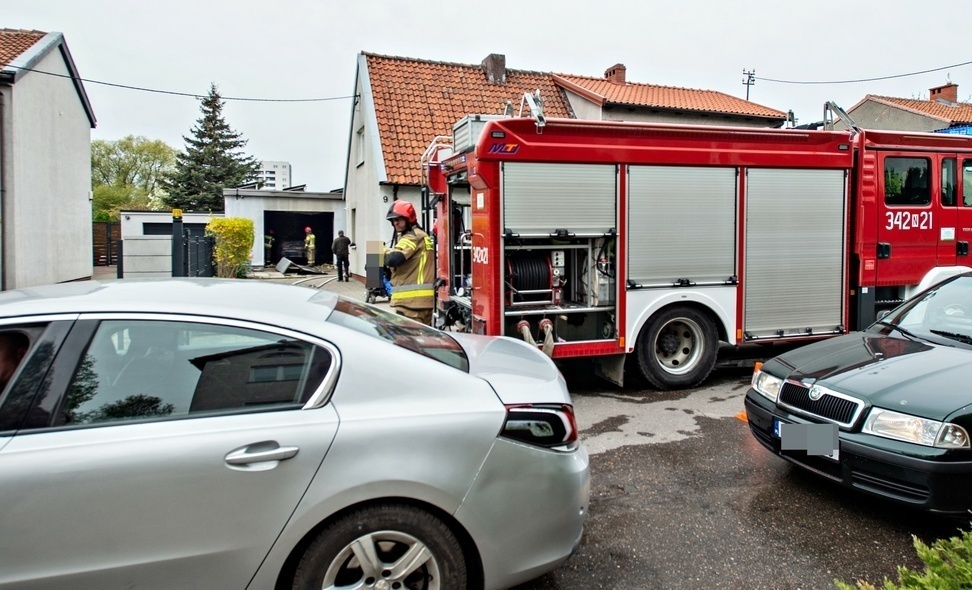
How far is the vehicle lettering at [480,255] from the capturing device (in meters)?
6.35

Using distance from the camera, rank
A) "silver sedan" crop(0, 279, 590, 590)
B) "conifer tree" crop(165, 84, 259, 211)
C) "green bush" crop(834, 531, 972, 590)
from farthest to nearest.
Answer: "conifer tree" crop(165, 84, 259, 211) → "silver sedan" crop(0, 279, 590, 590) → "green bush" crop(834, 531, 972, 590)

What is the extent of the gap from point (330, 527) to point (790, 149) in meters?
6.31

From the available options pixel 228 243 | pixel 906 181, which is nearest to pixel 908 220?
pixel 906 181

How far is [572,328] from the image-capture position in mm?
6770

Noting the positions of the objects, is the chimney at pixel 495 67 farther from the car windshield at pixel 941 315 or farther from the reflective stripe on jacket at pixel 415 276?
the car windshield at pixel 941 315

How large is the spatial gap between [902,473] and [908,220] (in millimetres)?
5213

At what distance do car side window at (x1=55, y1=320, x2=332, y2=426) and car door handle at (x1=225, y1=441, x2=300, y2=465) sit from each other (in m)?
0.17

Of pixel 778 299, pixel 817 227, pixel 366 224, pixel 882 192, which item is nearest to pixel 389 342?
pixel 778 299

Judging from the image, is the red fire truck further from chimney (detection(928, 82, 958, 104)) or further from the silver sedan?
chimney (detection(928, 82, 958, 104))

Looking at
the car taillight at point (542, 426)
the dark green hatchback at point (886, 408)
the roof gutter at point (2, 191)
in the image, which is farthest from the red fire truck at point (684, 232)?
the roof gutter at point (2, 191)

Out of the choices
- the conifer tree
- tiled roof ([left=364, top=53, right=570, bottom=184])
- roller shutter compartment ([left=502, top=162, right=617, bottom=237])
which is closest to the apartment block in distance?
the conifer tree

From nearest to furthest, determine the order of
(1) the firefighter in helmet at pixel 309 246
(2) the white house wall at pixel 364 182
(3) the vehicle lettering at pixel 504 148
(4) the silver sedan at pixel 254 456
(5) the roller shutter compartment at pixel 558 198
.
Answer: (4) the silver sedan at pixel 254 456 → (3) the vehicle lettering at pixel 504 148 → (5) the roller shutter compartment at pixel 558 198 → (2) the white house wall at pixel 364 182 → (1) the firefighter in helmet at pixel 309 246

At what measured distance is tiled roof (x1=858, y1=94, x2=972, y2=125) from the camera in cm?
3003

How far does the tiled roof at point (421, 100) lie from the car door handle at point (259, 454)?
1445 cm
